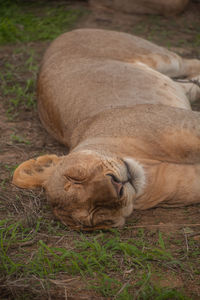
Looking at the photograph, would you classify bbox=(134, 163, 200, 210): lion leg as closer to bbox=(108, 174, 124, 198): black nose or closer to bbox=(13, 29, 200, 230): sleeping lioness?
bbox=(13, 29, 200, 230): sleeping lioness

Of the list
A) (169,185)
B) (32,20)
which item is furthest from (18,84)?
(169,185)

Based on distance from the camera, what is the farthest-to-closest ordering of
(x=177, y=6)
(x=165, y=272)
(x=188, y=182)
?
(x=177, y=6), (x=188, y=182), (x=165, y=272)

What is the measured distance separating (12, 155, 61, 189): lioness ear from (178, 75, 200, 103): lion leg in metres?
2.23

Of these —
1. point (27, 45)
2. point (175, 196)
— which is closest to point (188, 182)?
point (175, 196)

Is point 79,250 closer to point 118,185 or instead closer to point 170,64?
point 118,185

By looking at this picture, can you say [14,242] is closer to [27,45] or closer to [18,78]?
[18,78]

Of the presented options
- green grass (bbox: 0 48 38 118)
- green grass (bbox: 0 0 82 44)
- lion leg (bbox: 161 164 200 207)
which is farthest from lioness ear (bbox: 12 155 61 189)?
green grass (bbox: 0 0 82 44)

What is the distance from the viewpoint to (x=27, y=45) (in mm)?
7766

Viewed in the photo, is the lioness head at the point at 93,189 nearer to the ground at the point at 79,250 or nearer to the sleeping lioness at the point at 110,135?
the sleeping lioness at the point at 110,135

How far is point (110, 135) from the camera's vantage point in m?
3.86

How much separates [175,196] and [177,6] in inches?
216

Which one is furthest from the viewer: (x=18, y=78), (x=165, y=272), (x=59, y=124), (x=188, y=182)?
(x=18, y=78)

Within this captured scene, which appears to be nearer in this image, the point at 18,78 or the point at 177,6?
the point at 18,78

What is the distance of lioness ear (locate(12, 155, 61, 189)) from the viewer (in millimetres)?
3746
